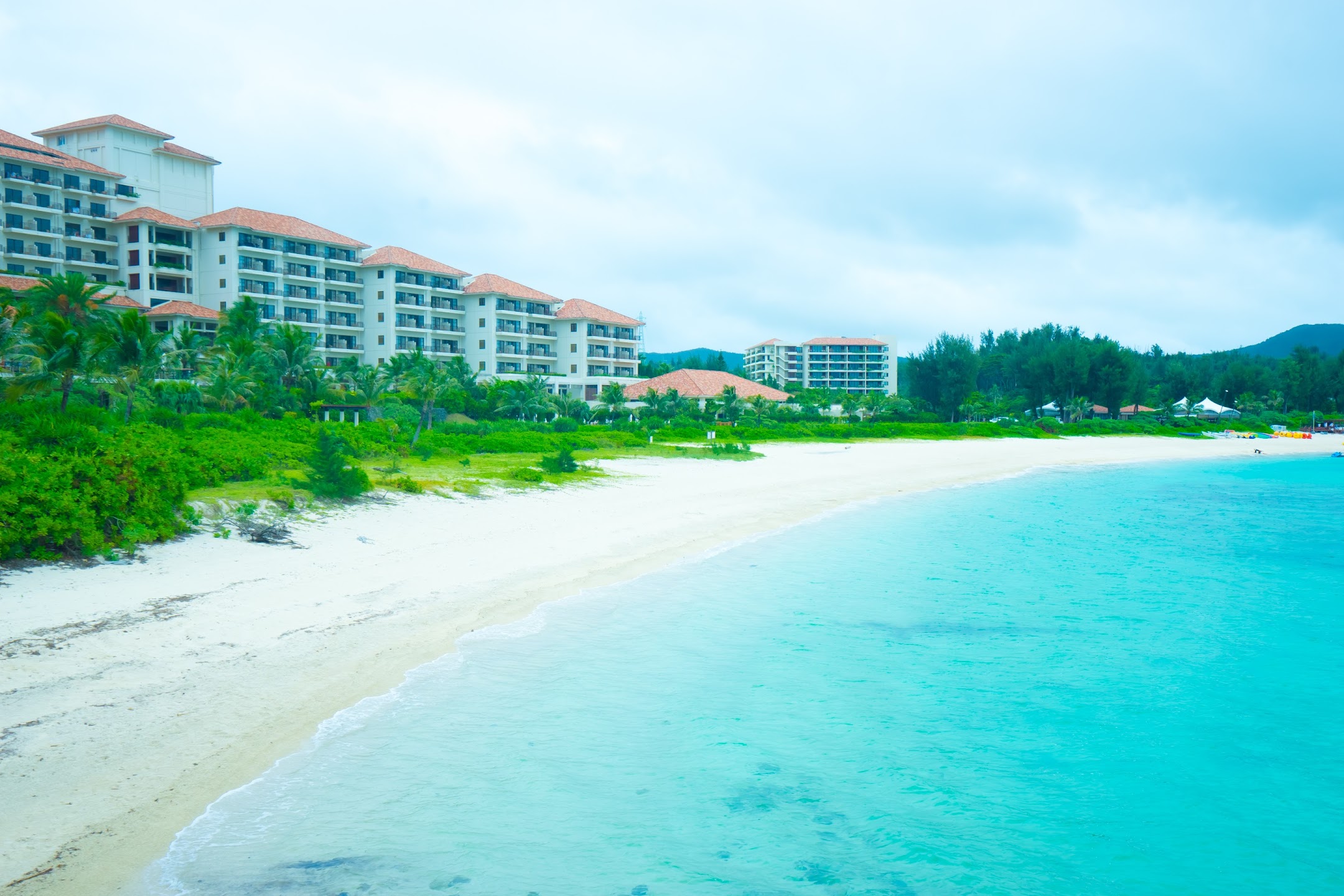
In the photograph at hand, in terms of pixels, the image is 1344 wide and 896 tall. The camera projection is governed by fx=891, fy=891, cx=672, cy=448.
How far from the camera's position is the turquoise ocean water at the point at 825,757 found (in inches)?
255

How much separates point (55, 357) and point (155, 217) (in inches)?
2278

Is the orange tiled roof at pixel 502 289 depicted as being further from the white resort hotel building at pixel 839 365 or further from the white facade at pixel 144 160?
the white resort hotel building at pixel 839 365

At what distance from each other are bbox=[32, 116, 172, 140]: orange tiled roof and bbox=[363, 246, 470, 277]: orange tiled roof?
21297mm

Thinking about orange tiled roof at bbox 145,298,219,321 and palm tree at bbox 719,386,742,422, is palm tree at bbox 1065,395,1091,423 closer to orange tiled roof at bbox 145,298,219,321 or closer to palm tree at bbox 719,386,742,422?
palm tree at bbox 719,386,742,422

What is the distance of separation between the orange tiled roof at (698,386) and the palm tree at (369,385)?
22.8m

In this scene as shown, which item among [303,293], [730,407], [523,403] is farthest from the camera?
[303,293]

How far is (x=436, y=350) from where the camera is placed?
90062 millimetres

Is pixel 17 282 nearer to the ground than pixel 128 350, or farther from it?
farther from it

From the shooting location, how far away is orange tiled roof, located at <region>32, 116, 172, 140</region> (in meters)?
79.4

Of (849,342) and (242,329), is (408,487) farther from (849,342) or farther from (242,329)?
(849,342)

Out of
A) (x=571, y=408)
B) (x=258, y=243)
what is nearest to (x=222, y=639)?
(x=571, y=408)

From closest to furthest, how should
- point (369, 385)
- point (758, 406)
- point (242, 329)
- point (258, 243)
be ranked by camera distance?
point (369, 385)
point (242, 329)
point (758, 406)
point (258, 243)

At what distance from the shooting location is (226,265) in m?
78.1

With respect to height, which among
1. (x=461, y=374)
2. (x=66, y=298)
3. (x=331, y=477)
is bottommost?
(x=331, y=477)
